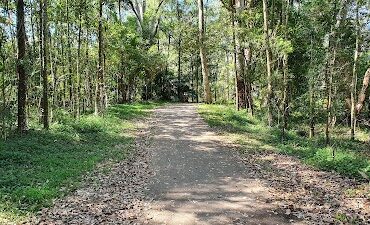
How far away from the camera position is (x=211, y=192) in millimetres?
9844

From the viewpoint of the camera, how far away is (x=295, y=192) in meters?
9.72

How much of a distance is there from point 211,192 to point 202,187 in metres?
0.51

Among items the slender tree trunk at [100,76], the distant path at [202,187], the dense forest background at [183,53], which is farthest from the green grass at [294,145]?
the slender tree trunk at [100,76]

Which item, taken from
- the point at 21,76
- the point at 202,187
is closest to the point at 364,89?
the point at 202,187

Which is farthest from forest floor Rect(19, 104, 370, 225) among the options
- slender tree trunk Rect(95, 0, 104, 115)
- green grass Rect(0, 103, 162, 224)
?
slender tree trunk Rect(95, 0, 104, 115)

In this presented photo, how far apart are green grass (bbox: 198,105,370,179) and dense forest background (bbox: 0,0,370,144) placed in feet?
3.30

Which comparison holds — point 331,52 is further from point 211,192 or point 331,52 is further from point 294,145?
point 211,192

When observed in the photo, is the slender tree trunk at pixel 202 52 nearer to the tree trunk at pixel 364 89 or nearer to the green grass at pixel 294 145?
the green grass at pixel 294 145

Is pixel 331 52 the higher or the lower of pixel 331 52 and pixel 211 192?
the higher

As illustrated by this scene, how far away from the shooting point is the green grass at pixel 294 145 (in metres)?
12.2

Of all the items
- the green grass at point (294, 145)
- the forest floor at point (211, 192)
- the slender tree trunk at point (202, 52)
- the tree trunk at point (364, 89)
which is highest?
the slender tree trunk at point (202, 52)

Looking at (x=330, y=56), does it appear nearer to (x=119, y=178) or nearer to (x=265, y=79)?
(x=265, y=79)

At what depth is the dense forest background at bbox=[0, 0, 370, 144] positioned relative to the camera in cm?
1631

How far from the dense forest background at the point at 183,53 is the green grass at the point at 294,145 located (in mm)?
1006
